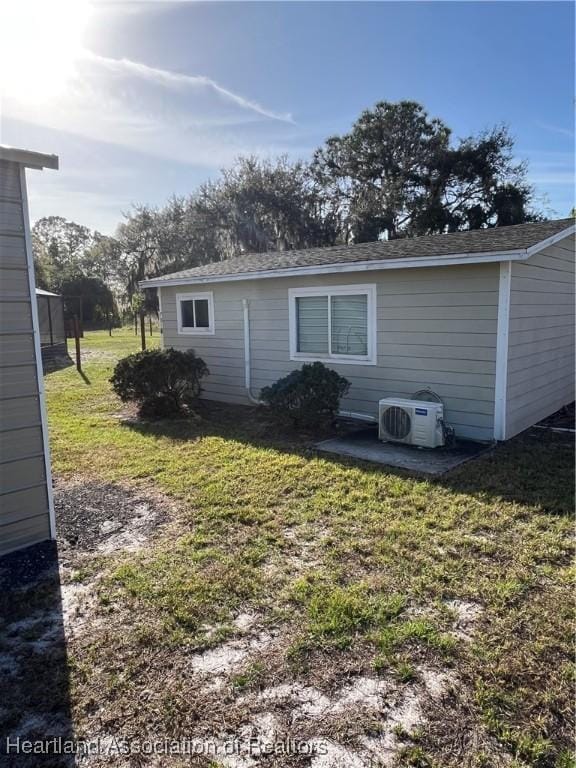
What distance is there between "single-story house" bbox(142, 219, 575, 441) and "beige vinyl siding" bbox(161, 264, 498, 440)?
1 centimetres

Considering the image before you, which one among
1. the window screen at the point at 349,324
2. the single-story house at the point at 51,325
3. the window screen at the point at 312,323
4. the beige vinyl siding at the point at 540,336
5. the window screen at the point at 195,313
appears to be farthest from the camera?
the single-story house at the point at 51,325

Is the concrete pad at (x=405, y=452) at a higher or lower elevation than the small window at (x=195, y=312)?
lower

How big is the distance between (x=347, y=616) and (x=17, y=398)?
2.57m

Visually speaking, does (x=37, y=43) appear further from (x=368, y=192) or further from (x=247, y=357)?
(x=368, y=192)

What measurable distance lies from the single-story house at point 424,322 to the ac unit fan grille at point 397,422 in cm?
77

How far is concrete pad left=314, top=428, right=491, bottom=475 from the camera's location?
16.9ft

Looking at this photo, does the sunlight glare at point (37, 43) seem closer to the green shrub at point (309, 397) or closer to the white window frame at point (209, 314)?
the white window frame at point (209, 314)

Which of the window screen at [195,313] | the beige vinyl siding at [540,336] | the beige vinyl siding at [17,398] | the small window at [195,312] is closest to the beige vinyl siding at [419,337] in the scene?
the beige vinyl siding at [540,336]

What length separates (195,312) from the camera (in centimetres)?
945

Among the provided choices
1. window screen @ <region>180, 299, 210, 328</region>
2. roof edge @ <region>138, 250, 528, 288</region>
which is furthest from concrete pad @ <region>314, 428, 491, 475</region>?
window screen @ <region>180, 299, 210, 328</region>

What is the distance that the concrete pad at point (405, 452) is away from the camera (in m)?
5.16

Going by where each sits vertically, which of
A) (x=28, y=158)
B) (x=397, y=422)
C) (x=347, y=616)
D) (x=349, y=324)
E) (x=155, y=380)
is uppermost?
(x=28, y=158)

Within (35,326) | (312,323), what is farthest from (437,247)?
(35,326)

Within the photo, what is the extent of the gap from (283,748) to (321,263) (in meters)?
6.26
